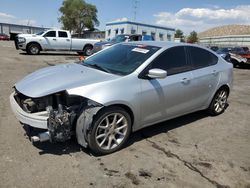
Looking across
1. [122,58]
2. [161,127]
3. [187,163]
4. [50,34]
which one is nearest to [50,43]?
[50,34]

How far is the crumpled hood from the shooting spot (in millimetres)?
3733

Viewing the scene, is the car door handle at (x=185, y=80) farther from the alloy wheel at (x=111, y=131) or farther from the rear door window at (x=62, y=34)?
the rear door window at (x=62, y=34)

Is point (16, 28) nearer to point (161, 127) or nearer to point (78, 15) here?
point (78, 15)

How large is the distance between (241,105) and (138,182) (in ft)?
16.5

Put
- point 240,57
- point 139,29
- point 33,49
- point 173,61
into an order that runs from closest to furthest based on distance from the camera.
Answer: point 173,61, point 240,57, point 33,49, point 139,29

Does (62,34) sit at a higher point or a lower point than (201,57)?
higher

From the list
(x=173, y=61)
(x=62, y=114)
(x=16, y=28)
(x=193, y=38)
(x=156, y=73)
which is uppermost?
(x=16, y=28)

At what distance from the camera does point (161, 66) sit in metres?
4.53

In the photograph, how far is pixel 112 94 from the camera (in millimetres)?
3779

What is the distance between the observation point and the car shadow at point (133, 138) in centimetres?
400

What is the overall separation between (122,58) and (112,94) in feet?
3.67

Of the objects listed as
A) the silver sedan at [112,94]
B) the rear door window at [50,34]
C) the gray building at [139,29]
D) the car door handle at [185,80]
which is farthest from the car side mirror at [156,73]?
the gray building at [139,29]

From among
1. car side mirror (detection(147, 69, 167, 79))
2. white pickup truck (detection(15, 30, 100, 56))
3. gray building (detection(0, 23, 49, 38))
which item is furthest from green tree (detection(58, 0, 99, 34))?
car side mirror (detection(147, 69, 167, 79))

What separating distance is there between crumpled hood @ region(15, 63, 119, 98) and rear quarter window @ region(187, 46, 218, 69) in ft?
6.17
